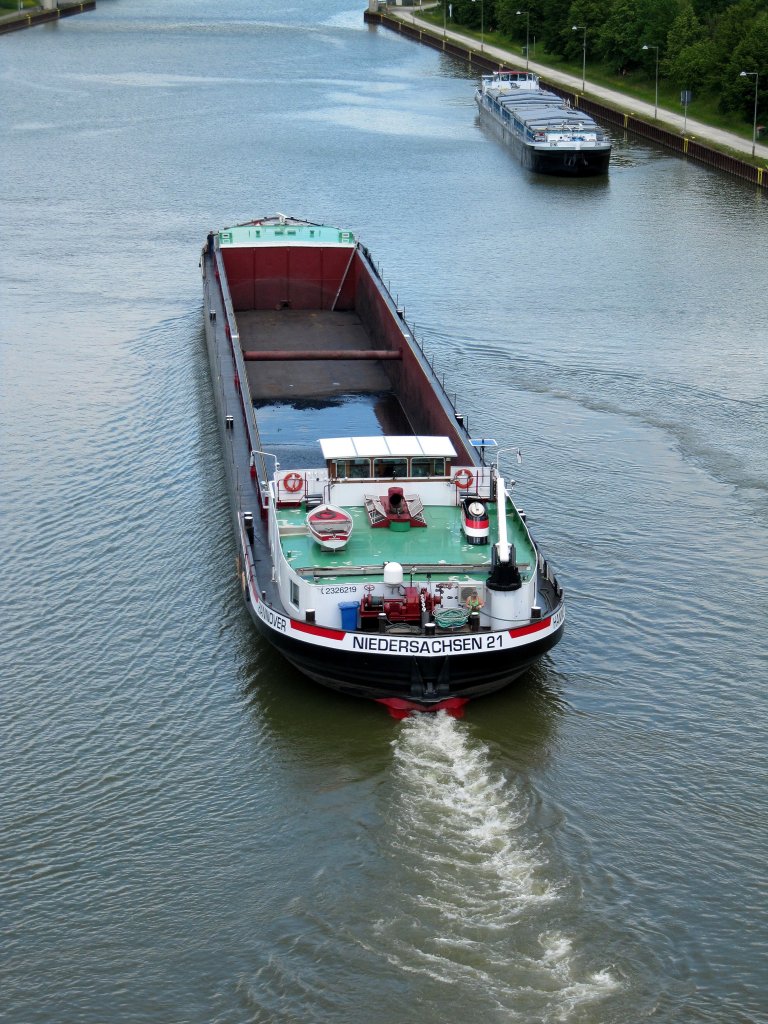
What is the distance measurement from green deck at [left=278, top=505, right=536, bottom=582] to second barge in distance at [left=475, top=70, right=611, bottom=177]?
44136 mm


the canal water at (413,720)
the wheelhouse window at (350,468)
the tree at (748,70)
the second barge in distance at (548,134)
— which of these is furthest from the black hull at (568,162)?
the wheelhouse window at (350,468)

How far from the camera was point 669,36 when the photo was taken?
82125mm

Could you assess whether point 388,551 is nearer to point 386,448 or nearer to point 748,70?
point 386,448

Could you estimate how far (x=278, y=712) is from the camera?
73.2ft

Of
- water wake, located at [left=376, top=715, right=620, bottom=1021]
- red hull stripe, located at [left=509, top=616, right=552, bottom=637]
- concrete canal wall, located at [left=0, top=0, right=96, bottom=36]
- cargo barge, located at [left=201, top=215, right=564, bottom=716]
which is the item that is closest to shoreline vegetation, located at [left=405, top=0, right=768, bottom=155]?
concrete canal wall, located at [left=0, top=0, right=96, bottom=36]

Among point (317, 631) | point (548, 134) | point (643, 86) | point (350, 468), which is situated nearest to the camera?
point (317, 631)

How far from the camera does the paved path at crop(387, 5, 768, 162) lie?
69.2 meters

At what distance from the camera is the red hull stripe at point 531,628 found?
69.5 ft

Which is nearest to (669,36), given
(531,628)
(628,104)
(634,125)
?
(628,104)

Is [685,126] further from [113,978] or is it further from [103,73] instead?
[113,978]

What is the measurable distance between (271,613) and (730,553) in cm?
985

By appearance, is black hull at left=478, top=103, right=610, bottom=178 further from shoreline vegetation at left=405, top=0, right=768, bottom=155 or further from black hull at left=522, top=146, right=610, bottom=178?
shoreline vegetation at left=405, top=0, right=768, bottom=155

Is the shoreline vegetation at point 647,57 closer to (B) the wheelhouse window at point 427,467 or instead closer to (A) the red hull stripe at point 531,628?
(B) the wheelhouse window at point 427,467

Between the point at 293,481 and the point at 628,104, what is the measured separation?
6385 cm
